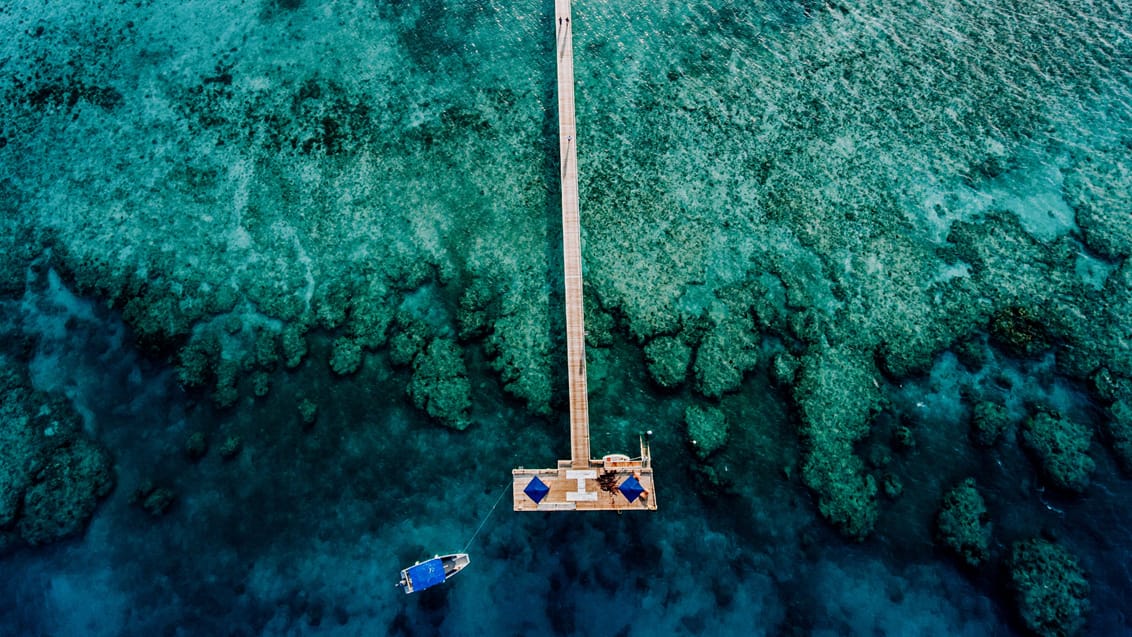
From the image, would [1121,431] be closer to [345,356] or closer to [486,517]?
[486,517]

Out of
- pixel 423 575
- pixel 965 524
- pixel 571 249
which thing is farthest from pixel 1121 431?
pixel 423 575

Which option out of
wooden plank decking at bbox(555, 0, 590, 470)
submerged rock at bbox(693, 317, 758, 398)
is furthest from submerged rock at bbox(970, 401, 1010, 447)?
wooden plank decking at bbox(555, 0, 590, 470)

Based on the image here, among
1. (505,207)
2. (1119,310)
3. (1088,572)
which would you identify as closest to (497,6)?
(505,207)

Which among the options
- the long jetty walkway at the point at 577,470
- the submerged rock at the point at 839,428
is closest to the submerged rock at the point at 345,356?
the long jetty walkway at the point at 577,470

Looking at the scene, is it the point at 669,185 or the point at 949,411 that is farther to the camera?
the point at 669,185

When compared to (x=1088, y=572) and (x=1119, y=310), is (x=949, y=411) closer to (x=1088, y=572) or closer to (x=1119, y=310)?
(x=1088, y=572)

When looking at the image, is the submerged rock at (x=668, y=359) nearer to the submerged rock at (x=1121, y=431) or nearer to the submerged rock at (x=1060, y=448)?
the submerged rock at (x=1060, y=448)

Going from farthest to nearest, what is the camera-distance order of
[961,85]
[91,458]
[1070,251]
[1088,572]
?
[961,85] → [1070,251] → [91,458] → [1088,572]
